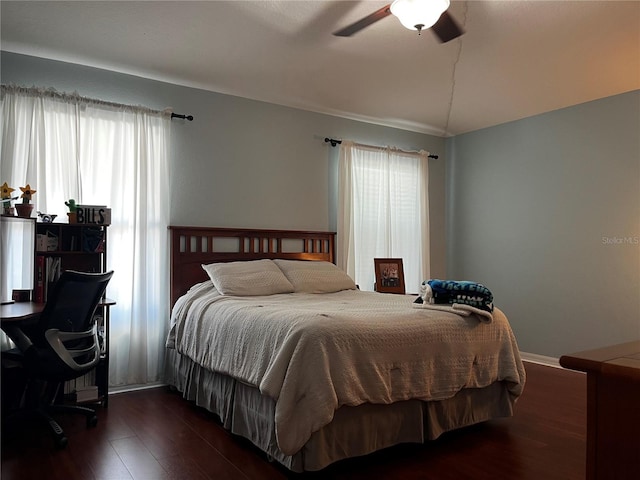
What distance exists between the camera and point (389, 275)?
16.5 ft

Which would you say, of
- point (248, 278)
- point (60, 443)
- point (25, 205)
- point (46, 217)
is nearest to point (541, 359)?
point (248, 278)

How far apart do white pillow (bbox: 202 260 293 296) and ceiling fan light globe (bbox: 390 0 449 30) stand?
2.17 m

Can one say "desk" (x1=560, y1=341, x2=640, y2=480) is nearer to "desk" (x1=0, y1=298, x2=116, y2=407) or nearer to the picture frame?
"desk" (x1=0, y1=298, x2=116, y2=407)

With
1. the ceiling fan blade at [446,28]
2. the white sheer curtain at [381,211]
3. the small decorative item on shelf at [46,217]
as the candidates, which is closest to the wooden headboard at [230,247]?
the white sheer curtain at [381,211]

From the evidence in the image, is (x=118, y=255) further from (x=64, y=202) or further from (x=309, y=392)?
(x=309, y=392)

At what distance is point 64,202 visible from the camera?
3.47 meters

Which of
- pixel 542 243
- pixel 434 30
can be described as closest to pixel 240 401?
pixel 434 30

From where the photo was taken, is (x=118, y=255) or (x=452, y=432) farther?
(x=118, y=255)

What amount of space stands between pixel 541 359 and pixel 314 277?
2563 mm

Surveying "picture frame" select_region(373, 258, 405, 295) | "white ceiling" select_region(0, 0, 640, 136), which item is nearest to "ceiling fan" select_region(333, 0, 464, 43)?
"white ceiling" select_region(0, 0, 640, 136)

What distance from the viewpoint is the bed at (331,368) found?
227 centimetres

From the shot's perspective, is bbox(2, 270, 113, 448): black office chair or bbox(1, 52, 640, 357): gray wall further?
bbox(1, 52, 640, 357): gray wall

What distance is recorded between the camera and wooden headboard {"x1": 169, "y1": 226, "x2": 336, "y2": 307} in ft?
13.2

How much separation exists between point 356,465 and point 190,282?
217 centimetres
